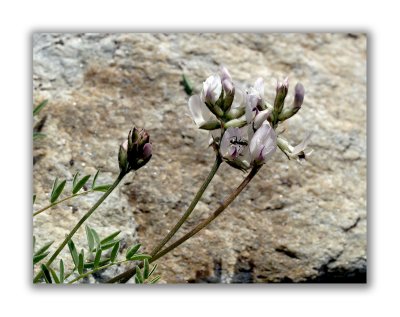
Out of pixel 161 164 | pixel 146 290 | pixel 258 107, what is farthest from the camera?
pixel 161 164

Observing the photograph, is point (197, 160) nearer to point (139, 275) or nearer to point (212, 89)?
point (139, 275)

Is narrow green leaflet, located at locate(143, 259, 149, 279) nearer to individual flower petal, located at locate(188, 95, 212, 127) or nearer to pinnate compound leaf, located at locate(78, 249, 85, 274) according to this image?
pinnate compound leaf, located at locate(78, 249, 85, 274)

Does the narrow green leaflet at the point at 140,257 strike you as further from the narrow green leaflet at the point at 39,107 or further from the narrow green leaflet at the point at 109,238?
the narrow green leaflet at the point at 39,107

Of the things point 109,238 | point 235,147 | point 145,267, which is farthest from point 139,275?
point 235,147

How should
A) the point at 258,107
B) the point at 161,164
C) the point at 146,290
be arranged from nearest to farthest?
the point at 258,107, the point at 146,290, the point at 161,164

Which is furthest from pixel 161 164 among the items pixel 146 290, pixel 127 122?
pixel 146 290
